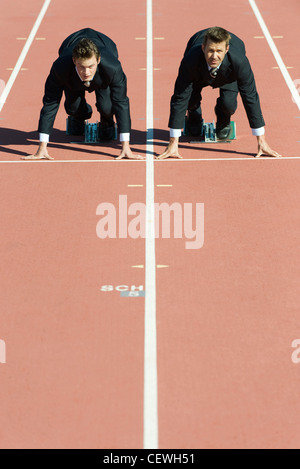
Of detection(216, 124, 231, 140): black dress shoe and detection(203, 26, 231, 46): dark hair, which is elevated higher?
detection(216, 124, 231, 140): black dress shoe

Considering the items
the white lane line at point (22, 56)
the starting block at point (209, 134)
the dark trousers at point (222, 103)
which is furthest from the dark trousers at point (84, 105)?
the white lane line at point (22, 56)

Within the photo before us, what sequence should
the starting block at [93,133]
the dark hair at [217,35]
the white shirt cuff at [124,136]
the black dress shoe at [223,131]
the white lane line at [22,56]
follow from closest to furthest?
the dark hair at [217,35], the white shirt cuff at [124,136], the black dress shoe at [223,131], the starting block at [93,133], the white lane line at [22,56]

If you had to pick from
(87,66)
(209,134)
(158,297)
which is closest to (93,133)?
(209,134)

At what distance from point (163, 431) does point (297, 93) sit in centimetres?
674

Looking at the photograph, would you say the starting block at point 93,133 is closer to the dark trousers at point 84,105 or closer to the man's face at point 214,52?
the dark trousers at point 84,105

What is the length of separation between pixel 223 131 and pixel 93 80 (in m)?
1.75

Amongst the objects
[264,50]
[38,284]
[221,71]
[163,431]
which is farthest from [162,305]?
[264,50]

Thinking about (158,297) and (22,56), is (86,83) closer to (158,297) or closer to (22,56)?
(158,297)

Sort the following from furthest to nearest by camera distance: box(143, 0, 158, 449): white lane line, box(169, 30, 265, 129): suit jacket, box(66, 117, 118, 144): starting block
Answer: box(66, 117, 118, 144): starting block < box(169, 30, 265, 129): suit jacket < box(143, 0, 158, 449): white lane line

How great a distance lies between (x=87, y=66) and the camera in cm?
823

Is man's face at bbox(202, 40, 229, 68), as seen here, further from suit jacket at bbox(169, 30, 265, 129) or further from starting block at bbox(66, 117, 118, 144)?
starting block at bbox(66, 117, 118, 144)

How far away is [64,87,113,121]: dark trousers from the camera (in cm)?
915

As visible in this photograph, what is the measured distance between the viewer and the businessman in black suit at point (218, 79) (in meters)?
8.24

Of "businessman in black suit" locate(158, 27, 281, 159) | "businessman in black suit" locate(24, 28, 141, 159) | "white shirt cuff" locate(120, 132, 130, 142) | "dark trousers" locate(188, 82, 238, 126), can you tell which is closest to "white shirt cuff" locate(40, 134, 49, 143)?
"businessman in black suit" locate(24, 28, 141, 159)
